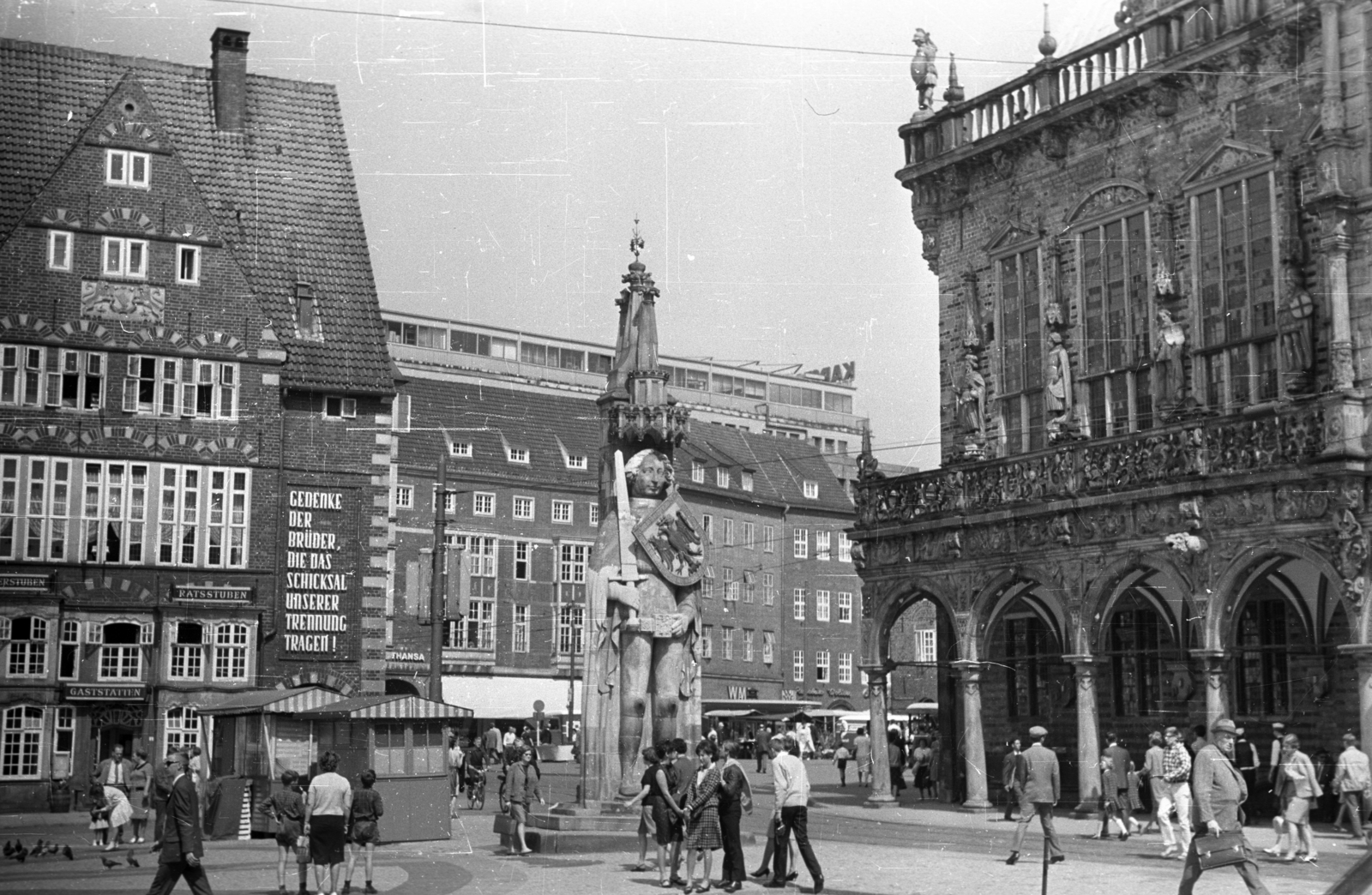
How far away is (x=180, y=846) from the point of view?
15.7 metres

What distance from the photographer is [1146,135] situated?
33.9 metres

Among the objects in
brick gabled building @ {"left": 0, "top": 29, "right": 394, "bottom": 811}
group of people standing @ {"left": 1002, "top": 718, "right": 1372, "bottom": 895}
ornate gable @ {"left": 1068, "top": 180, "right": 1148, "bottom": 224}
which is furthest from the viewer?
brick gabled building @ {"left": 0, "top": 29, "right": 394, "bottom": 811}

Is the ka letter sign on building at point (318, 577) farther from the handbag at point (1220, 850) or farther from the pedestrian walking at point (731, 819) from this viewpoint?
the handbag at point (1220, 850)

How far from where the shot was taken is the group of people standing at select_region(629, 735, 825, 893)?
60.6 ft

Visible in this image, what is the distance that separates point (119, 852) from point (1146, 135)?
21.9 metres

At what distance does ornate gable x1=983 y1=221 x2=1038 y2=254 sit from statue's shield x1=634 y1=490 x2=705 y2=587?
17110 millimetres

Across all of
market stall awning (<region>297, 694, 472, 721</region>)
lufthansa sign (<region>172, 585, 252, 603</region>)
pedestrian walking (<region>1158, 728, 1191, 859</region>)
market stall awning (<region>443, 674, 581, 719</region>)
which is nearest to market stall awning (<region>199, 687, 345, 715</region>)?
market stall awning (<region>297, 694, 472, 721</region>)

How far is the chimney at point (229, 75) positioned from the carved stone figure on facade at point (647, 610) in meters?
33.1

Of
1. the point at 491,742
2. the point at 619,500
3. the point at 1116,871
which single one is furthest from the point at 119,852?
the point at 491,742

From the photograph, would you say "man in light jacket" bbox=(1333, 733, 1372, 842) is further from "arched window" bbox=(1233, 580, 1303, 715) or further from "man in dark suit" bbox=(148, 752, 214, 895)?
"man in dark suit" bbox=(148, 752, 214, 895)

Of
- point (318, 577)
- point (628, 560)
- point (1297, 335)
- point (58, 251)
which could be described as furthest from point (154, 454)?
point (1297, 335)

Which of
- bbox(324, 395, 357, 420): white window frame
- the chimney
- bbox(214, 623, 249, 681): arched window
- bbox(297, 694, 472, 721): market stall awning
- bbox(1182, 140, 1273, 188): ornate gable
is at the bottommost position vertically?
bbox(297, 694, 472, 721): market stall awning

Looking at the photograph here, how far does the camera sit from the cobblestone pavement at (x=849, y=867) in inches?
747

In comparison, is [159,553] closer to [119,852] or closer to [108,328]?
[108,328]
